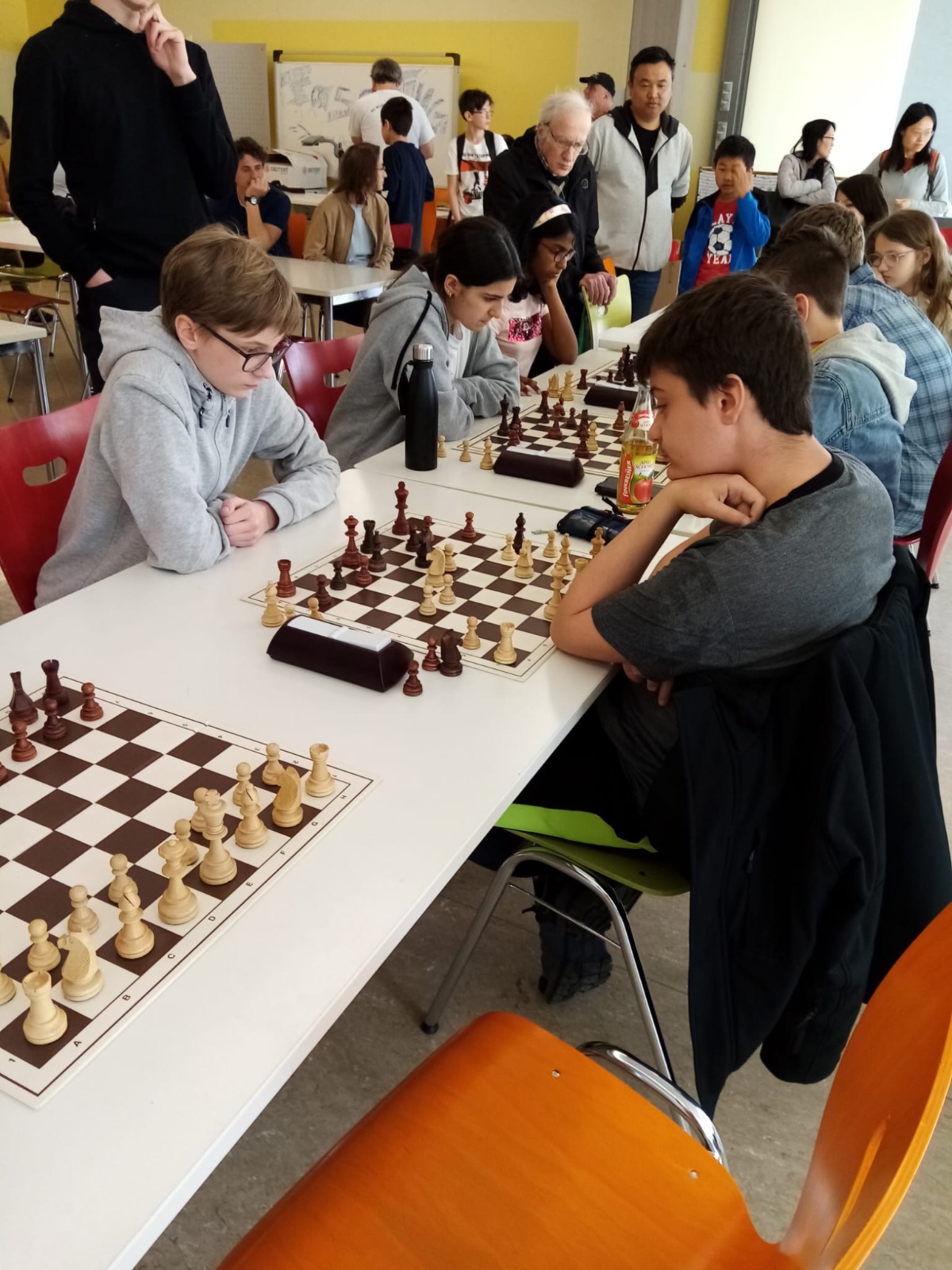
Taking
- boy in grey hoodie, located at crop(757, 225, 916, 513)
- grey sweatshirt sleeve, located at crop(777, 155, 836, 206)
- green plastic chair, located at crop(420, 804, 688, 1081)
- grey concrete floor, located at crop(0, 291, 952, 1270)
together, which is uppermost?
grey sweatshirt sleeve, located at crop(777, 155, 836, 206)

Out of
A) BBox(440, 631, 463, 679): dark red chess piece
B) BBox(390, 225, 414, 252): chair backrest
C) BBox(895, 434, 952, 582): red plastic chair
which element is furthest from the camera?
BBox(390, 225, 414, 252): chair backrest

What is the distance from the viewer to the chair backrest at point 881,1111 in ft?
1.89

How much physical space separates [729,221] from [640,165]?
538 mm

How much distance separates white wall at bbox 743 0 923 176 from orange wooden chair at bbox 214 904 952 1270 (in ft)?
24.0

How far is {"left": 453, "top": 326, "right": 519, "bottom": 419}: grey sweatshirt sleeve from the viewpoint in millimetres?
2479

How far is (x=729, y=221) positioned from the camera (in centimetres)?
491

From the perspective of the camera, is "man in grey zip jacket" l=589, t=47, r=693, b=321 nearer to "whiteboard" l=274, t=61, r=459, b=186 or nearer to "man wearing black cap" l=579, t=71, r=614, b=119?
"man wearing black cap" l=579, t=71, r=614, b=119

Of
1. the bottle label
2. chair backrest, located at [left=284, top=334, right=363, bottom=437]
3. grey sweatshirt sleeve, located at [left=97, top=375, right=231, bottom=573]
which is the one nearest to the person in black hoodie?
chair backrest, located at [left=284, top=334, right=363, bottom=437]

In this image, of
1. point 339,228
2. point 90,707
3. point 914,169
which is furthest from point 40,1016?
point 914,169

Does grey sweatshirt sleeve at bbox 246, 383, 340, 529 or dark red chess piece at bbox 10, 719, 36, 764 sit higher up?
grey sweatshirt sleeve at bbox 246, 383, 340, 529

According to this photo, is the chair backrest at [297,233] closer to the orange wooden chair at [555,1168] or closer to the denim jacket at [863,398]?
the denim jacket at [863,398]

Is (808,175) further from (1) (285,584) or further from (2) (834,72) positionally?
(1) (285,584)

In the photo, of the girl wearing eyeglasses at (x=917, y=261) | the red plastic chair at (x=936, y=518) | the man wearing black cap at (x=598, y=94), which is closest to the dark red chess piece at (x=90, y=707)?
the red plastic chair at (x=936, y=518)

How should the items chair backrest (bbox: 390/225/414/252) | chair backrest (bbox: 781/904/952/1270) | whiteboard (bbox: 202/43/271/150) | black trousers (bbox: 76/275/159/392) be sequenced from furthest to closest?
whiteboard (bbox: 202/43/271/150)
chair backrest (bbox: 390/225/414/252)
black trousers (bbox: 76/275/159/392)
chair backrest (bbox: 781/904/952/1270)
